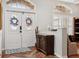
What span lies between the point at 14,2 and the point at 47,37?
2623 mm

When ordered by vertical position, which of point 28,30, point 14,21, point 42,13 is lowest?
point 28,30

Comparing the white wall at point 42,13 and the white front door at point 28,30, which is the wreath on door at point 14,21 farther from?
the white wall at point 42,13

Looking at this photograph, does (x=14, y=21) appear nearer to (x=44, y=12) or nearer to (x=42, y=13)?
(x=42, y=13)

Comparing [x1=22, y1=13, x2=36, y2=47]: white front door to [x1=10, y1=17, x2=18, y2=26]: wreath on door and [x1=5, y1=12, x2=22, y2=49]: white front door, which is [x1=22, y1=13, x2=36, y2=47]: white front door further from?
[x1=10, y1=17, x2=18, y2=26]: wreath on door

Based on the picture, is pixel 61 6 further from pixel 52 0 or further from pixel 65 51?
pixel 65 51

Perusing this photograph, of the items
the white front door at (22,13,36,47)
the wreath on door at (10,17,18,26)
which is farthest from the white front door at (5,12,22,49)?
the white front door at (22,13,36,47)

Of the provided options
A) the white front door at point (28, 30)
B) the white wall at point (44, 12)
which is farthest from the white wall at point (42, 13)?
the white front door at point (28, 30)

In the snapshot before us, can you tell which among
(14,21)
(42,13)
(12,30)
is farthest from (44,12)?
(12,30)

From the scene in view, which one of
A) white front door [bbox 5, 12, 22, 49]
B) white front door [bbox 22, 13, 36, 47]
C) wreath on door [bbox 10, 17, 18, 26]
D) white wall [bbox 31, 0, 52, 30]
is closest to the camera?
white front door [bbox 5, 12, 22, 49]

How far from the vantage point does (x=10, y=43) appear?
6184mm

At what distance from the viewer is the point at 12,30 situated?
6262 millimetres

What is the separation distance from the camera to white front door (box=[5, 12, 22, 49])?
242 inches

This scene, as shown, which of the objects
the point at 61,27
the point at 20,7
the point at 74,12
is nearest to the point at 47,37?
the point at 61,27

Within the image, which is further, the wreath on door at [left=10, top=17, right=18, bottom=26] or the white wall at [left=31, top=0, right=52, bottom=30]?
the white wall at [left=31, top=0, right=52, bottom=30]
